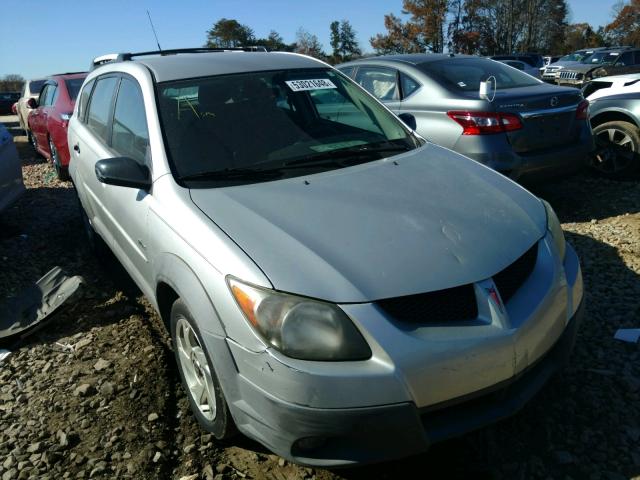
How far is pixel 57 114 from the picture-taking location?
7.99m

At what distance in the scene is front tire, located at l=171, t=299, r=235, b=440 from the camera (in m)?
2.29

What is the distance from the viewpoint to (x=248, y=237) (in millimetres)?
2209

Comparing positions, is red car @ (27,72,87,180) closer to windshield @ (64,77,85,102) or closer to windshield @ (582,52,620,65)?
windshield @ (64,77,85,102)

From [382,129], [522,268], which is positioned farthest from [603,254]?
[522,268]

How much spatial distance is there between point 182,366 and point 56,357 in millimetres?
1191

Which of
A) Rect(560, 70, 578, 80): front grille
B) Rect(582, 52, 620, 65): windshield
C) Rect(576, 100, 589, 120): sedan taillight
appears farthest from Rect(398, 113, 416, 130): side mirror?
Rect(582, 52, 620, 65): windshield

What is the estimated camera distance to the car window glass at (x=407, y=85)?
18.8ft

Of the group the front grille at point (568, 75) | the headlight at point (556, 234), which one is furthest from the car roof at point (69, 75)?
the front grille at point (568, 75)

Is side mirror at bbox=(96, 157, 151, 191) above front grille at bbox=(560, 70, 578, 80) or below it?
above

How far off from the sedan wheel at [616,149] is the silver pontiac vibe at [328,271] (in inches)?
155

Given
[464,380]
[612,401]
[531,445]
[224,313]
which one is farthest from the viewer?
[612,401]

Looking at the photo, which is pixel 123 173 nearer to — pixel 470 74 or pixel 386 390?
pixel 386 390

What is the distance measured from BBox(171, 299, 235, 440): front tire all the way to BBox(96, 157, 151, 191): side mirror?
27.7 inches

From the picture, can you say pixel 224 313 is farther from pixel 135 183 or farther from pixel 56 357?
pixel 56 357
